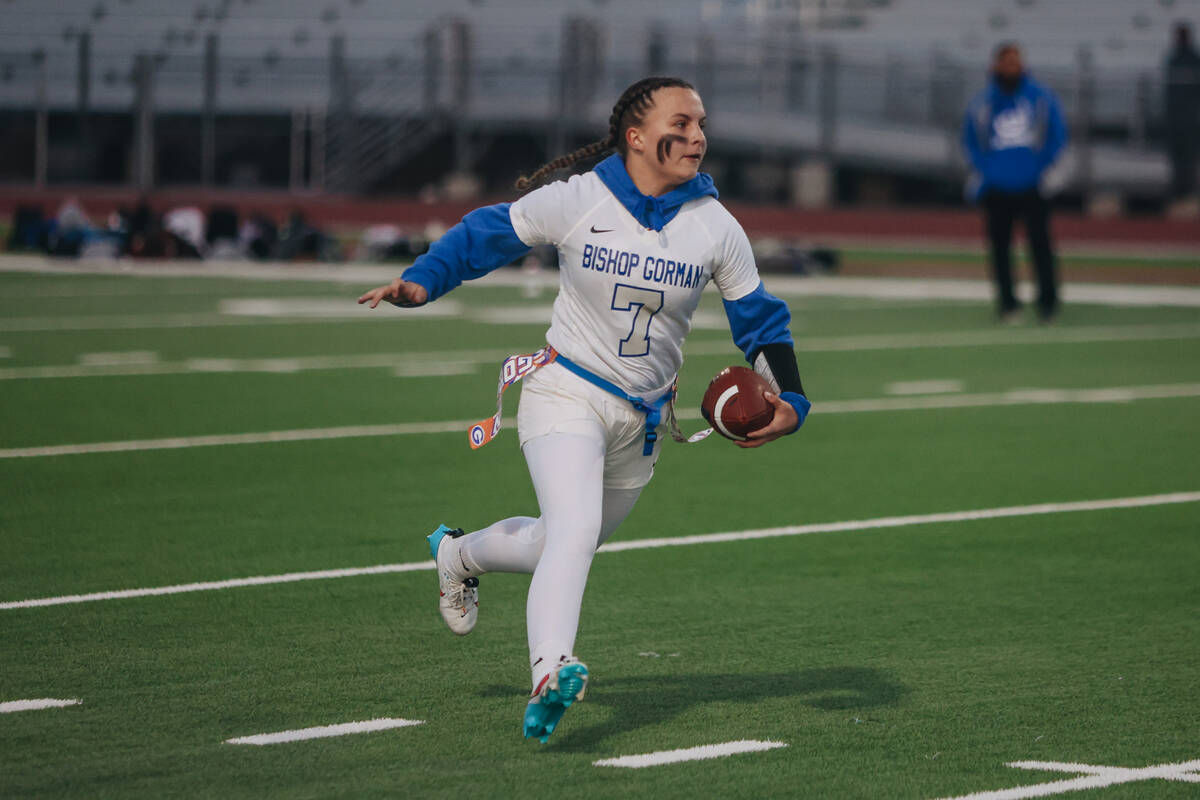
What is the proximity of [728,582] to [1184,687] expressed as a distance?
2.04 m

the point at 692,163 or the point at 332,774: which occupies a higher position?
the point at 692,163

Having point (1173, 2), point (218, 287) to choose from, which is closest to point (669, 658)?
point (218, 287)

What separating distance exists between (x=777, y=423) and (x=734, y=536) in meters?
3.15

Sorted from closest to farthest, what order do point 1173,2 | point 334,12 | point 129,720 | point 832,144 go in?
point 129,720 → point 832,144 → point 1173,2 → point 334,12

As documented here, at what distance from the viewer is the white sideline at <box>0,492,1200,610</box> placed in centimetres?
711

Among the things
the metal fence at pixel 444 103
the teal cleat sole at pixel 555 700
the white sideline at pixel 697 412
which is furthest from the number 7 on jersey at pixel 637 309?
the metal fence at pixel 444 103

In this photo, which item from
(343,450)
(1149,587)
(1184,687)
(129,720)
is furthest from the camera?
(343,450)

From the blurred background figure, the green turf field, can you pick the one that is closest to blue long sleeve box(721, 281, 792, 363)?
the green turf field

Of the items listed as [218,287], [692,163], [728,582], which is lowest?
[218,287]

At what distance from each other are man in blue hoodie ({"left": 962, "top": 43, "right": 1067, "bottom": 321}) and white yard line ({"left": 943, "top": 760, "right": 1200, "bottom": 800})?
568 inches

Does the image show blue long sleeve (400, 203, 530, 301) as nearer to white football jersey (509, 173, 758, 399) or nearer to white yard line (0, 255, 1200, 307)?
white football jersey (509, 173, 758, 399)

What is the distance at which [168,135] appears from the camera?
37594 mm

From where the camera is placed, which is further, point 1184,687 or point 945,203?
point 945,203

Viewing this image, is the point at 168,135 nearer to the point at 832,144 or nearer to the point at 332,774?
the point at 832,144
